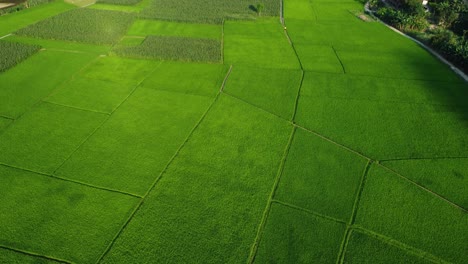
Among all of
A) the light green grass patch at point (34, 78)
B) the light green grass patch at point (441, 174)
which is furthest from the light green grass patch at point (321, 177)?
the light green grass patch at point (34, 78)

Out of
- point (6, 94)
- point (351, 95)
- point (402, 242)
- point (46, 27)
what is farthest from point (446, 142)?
point (46, 27)

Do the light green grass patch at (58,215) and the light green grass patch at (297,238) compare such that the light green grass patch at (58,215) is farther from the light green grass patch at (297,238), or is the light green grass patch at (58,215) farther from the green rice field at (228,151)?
the light green grass patch at (297,238)

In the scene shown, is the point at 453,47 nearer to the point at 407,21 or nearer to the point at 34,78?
the point at 407,21

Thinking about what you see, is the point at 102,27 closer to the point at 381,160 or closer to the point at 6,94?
the point at 6,94

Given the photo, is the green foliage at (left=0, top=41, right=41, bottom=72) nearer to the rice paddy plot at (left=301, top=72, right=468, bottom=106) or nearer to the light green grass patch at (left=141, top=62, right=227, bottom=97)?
the light green grass patch at (left=141, top=62, right=227, bottom=97)

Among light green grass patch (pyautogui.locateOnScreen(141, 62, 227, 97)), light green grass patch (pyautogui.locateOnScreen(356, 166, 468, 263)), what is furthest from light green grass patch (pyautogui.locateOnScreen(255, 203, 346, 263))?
light green grass patch (pyautogui.locateOnScreen(141, 62, 227, 97))

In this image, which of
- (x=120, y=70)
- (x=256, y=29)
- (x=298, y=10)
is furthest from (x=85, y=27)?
(x=298, y=10)

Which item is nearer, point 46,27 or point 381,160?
point 381,160
